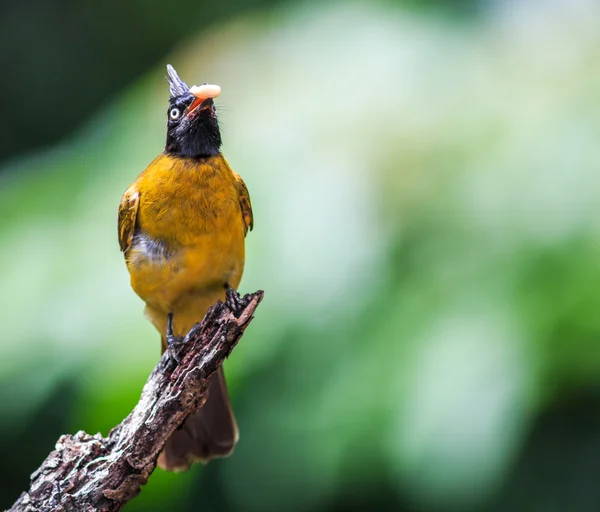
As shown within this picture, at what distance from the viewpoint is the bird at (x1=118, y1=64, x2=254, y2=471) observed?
3.05m

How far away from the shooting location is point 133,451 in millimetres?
2588

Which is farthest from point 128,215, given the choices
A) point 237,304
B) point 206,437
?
point 206,437

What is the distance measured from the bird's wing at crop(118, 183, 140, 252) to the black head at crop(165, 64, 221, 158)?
0.69 ft

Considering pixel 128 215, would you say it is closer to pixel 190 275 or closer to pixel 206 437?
pixel 190 275

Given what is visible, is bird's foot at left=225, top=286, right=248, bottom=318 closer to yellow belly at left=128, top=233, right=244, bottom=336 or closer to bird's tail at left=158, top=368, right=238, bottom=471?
yellow belly at left=128, top=233, right=244, bottom=336

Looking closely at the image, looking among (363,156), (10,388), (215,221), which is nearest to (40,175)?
(10,388)

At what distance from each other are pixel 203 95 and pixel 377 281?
5.88ft

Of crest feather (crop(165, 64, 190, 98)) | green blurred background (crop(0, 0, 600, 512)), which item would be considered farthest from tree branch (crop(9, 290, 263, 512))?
green blurred background (crop(0, 0, 600, 512))

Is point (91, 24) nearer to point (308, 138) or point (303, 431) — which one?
point (308, 138)

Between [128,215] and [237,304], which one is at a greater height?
[128,215]

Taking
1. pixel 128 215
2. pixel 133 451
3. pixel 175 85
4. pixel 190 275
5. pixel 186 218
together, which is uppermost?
pixel 175 85

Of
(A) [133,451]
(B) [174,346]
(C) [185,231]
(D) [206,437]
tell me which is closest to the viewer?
(A) [133,451]

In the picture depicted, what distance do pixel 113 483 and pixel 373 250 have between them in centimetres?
218

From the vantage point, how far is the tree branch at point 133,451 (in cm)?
257
